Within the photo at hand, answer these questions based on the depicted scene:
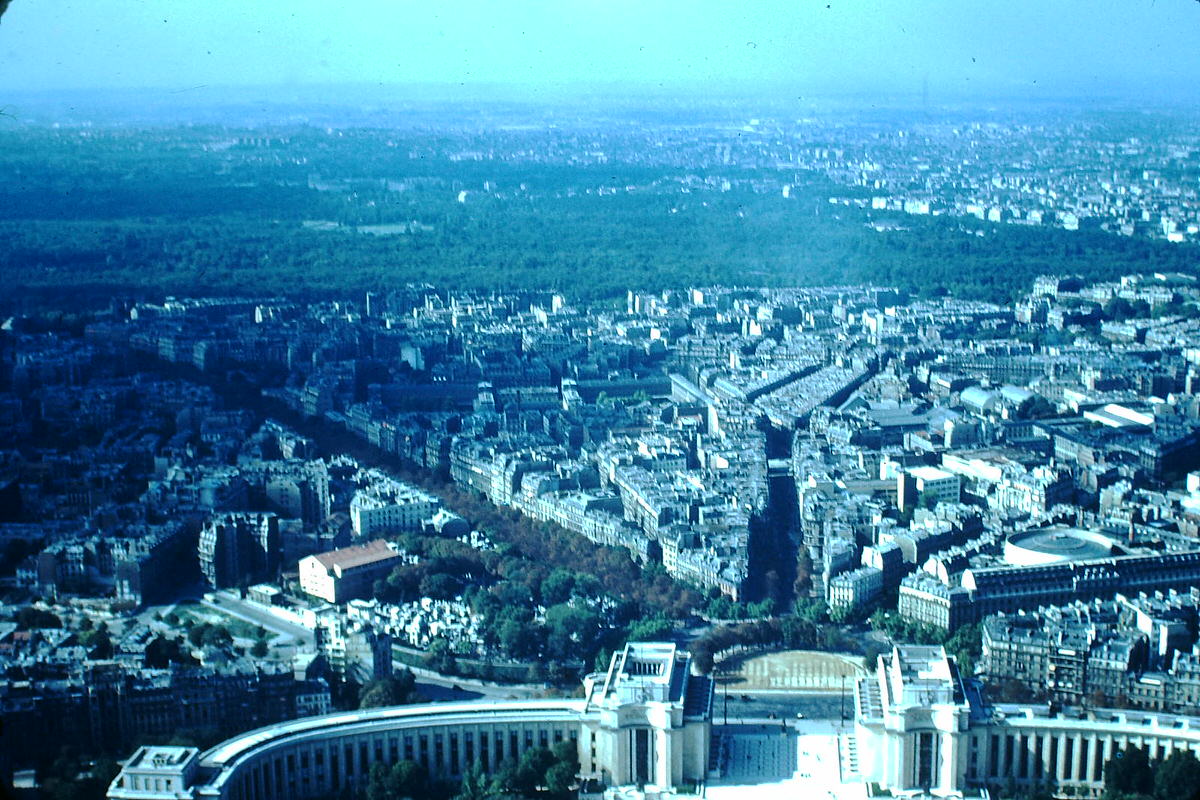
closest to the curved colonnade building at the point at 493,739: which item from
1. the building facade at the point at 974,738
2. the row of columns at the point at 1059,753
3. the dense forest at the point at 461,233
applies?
the building facade at the point at 974,738

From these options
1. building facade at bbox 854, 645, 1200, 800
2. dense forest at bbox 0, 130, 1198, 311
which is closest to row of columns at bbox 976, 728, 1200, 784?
building facade at bbox 854, 645, 1200, 800

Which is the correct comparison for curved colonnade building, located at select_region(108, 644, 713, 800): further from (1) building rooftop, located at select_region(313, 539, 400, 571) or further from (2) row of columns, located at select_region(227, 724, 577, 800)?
(1) building rooftop, located at select_region(313, 539, 400, 571)

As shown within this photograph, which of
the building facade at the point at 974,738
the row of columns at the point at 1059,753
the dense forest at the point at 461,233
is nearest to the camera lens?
the building facade at the point at 974,738

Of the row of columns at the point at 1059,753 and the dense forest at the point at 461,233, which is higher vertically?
the dense forest at the point at 461,233

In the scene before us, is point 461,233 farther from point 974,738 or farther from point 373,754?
point 974,738

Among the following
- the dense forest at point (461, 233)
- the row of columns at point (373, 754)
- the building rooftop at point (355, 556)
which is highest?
the dense forest at point (461, 233)

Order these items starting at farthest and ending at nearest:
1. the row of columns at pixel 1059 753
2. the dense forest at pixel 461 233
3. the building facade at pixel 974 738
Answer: the dense forest at pixel 461 233, the row of columns at pixel 1059 753, the building facade at pixel 974 738

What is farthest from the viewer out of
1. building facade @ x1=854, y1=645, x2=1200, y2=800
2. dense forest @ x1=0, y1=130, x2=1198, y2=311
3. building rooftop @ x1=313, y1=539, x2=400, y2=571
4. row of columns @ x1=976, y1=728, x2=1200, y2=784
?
dense forest @ x1=0, y1=130, x2=1198, y2=311

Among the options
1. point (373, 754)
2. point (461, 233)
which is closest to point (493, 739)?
point (373, 754)

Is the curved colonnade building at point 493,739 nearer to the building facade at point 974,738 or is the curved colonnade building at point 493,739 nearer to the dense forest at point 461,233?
the building facade at point 974,738
